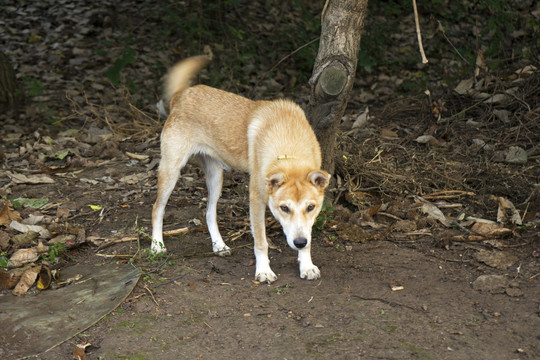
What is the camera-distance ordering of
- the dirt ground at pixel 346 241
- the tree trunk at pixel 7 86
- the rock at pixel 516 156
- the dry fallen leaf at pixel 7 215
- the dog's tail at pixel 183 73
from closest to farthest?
the dirt ground at pixel 346 241, the dry fallen leaf at pixel 7 215, the dog's tail at pixel 183 73, the rock at pixel 516 156, the tree trunk at pixel 7 86

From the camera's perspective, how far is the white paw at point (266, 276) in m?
4.98

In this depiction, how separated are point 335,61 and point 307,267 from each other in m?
2.09

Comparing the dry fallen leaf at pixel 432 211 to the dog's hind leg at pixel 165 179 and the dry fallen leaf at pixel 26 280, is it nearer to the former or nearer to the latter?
the dog's hind leg at pixel 165 179

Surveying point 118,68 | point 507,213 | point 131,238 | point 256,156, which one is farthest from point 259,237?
point 118,68

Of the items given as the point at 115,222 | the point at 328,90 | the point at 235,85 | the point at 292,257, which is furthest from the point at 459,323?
the point at 235,85

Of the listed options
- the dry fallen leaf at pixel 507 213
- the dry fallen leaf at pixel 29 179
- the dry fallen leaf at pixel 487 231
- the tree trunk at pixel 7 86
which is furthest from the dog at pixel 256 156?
the tree trunk at pixel 7 86

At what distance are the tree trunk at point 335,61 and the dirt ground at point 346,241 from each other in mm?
1045

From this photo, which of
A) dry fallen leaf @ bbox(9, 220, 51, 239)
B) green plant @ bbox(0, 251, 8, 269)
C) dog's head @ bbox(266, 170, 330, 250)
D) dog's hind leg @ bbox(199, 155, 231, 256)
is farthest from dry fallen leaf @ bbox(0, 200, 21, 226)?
dog's head @ bbox(266, 170, 330, 250)

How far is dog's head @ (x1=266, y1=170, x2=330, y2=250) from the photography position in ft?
15.0

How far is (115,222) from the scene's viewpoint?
6.29m

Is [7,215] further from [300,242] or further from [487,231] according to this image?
[487,231]

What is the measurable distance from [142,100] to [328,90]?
538cm

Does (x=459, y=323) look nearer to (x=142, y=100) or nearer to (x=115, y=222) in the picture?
(x=115, y=222)

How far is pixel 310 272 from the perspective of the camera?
16.3ft
